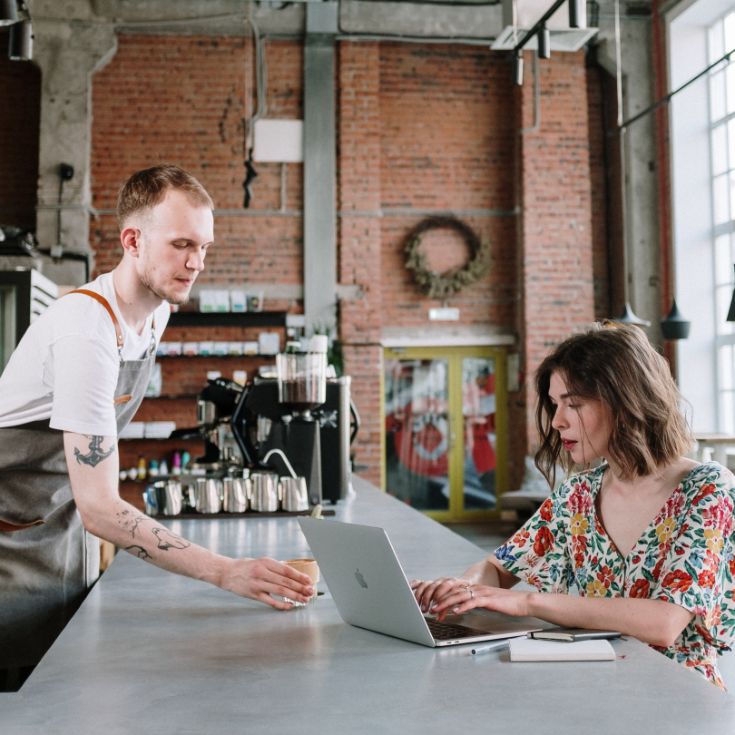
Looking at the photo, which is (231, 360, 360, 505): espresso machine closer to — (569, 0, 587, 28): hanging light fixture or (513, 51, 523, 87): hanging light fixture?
(569, 0, 587, 28): hanging light fixture

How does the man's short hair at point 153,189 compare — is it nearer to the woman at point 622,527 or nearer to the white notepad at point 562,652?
the woman at point 622,527

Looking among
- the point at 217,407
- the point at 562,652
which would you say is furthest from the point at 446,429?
the point at 562,652

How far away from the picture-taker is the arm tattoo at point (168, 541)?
1.62 meters

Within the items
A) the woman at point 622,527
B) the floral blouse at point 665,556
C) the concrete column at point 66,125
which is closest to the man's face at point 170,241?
the woman at point 622,527

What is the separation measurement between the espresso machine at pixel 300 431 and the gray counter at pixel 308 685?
1565mm

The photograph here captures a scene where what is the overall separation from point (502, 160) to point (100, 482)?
7.89m

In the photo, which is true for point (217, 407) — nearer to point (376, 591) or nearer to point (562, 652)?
point (376, 591)

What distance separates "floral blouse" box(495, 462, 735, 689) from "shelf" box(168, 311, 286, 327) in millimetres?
6454

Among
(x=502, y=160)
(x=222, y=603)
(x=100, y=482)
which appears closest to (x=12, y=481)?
(x=100, y=482)

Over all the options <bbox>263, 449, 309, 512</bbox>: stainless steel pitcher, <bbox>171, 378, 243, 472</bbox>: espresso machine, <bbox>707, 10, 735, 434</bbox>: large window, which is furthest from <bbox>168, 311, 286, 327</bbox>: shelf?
<bbox>263, 449, 309, 512</bbox>: stainless steel pitcher

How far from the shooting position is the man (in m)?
1.67

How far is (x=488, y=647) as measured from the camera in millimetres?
1291

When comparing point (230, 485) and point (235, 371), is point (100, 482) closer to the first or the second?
point (230, 485)

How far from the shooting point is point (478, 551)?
2.16m
